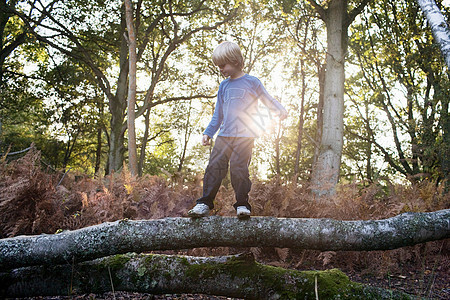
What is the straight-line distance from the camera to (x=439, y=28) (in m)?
5.32

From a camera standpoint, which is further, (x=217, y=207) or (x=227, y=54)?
(x=217, y=207)

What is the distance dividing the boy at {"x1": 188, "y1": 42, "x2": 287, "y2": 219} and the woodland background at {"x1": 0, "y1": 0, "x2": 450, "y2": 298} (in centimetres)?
33

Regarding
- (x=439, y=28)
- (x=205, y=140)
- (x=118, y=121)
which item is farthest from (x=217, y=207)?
(x=118, y=121)

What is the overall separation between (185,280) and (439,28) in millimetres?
5711

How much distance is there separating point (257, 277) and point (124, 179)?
3378 mm

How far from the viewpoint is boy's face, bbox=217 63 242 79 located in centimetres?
344

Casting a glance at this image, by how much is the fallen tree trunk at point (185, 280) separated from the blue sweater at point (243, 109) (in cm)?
127

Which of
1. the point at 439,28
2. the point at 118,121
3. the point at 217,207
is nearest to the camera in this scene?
the point at 217,207

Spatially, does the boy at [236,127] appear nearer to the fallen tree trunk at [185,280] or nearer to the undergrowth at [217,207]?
the fallen tree trunk at [185,280]

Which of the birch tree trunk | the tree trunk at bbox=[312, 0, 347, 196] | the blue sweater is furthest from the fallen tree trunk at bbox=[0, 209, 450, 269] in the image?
the tree trunk at bbox=[312, 0, 347, 196]

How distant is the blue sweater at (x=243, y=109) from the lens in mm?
3332

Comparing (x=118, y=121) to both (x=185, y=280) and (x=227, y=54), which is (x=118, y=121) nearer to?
(x=227, y=54)

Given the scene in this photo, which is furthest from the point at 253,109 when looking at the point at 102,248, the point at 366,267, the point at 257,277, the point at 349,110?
the point at 349,110

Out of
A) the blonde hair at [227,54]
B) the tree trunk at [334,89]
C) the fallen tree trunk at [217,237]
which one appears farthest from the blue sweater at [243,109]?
the tree trunk at [334,89]
